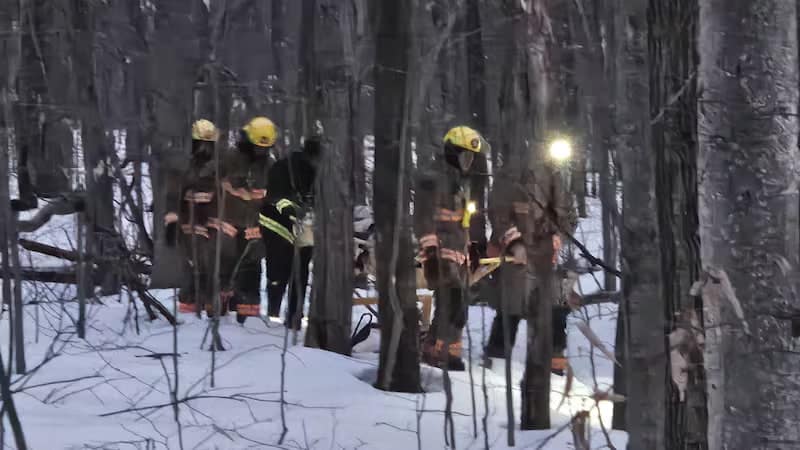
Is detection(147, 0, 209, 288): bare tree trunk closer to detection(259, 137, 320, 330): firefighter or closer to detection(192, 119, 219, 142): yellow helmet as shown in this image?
detection(192, 119, 219, 142): yellow helmet

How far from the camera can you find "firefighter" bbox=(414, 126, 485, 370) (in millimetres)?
9469

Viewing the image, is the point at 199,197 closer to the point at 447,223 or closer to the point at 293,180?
the point at 293,180

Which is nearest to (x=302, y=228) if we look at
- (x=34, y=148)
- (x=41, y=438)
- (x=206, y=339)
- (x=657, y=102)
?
(x=206, y=339)

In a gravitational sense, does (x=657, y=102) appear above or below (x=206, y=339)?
above

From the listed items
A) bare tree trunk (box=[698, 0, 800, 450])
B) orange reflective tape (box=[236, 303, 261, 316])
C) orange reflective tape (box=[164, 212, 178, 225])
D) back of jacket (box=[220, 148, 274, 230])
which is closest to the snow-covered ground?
orange reflective tape (box=[236, 303, 261, 316])

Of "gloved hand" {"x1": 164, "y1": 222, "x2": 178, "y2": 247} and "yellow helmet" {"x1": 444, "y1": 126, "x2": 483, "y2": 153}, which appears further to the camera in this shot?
"gloved hand" {"x1": 164, "y1": 222, "x2": 178, "y2": 247}

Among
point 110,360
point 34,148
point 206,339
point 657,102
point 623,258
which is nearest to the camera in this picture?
point 657,102

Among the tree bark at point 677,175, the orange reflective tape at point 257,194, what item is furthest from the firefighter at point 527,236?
the orange reflective tape at point 257,194

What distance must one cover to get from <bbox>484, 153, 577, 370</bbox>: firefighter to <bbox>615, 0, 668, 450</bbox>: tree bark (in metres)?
0.59

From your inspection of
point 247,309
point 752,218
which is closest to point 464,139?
point 247,309

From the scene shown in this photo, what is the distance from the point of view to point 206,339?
913 cm

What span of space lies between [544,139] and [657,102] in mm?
2944

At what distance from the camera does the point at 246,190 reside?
1080 centimetres

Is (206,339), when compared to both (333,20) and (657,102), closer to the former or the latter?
(333,20)
